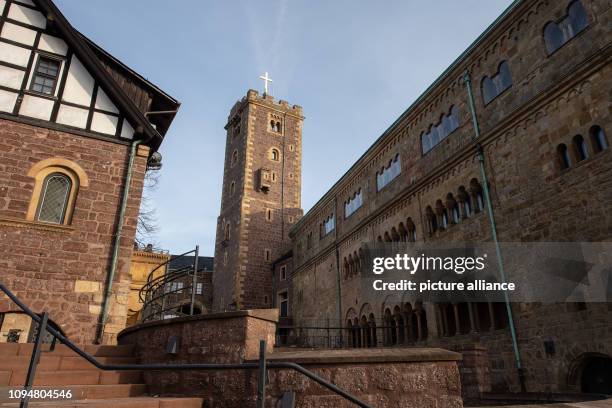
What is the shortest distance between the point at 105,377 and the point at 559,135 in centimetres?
1184

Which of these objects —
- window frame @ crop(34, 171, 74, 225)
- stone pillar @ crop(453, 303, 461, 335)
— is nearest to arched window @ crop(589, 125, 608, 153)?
stone pillar @ crop(453, 303, 461, 335)

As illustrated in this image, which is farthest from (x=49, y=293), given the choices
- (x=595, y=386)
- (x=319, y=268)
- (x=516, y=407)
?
(x=319, y=268)

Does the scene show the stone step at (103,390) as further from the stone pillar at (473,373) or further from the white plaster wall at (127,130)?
the white plaster wall at (127,130)

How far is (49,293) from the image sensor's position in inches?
381

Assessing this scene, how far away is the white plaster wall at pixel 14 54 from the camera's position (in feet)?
36.3

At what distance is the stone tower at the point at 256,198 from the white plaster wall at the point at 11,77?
23043mm

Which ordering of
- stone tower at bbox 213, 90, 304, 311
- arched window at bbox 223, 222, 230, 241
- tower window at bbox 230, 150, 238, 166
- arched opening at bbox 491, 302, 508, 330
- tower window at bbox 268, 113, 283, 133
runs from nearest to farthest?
arched opening at bbox 491, 302, 508, 330 → stone tower at bbox 213, 90, 304, 311 → arched window at bbox 223, 222, 230, 241 → tower window at bbox 230, 150, 238, 166 → tower window at bbox 268, 113, 283, 133

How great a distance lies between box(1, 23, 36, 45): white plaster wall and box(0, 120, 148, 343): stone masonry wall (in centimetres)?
261

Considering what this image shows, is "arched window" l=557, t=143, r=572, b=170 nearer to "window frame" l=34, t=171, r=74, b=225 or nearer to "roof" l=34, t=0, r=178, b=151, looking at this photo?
"roof" l=34, t=0, r=178, b=151

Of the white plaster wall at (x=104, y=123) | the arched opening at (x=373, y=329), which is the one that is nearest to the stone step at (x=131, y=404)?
the white plaster wall at (x=104, y=123)

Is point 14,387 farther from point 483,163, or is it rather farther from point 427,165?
point 427,165

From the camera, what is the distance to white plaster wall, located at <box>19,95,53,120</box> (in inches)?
428

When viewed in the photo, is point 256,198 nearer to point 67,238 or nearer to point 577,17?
point 67,238

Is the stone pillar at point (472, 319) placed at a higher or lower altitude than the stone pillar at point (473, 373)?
higher
